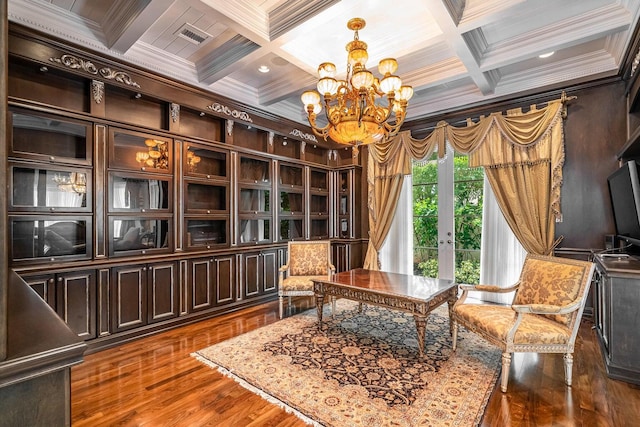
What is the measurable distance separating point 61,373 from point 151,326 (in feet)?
9.99

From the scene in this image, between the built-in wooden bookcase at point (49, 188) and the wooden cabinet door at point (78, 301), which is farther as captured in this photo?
the wooden cabinet door at point (78, 301)

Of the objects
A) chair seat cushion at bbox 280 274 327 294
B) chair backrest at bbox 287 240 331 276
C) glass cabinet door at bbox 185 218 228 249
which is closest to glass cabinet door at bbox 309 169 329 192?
chair backrest at bbox 287 240 331 276

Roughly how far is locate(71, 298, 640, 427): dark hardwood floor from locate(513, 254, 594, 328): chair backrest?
0.51 meters

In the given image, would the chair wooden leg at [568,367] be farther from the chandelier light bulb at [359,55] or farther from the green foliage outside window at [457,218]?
the chandelier light bulb at [359,55]

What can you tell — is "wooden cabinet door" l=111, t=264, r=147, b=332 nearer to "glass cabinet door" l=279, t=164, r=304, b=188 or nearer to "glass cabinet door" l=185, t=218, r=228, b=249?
"glass cabinet door" l=185, t=218, r=228, b=249

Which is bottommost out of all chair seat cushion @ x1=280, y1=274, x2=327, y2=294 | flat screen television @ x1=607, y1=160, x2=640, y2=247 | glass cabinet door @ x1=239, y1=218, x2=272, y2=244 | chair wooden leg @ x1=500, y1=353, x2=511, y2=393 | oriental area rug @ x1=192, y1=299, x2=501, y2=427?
oriental area rug @ x1=192, y1=299, x2=501, y2=427

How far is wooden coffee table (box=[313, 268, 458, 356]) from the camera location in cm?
284

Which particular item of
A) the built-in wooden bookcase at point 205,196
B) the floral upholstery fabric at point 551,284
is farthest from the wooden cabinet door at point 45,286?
the floral upholstery fabric at point 551,284

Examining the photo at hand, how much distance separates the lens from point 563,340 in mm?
2375

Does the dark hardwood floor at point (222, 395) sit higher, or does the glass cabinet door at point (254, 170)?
the glass cabinet door at point (254, 170)

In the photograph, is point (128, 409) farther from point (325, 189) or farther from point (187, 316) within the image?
point (325, 189)

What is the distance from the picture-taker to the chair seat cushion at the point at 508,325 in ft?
7.79

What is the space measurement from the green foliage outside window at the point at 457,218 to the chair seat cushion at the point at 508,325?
204 centimetres

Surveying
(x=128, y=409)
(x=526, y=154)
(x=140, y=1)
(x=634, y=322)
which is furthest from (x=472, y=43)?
(x=128, y=409)
